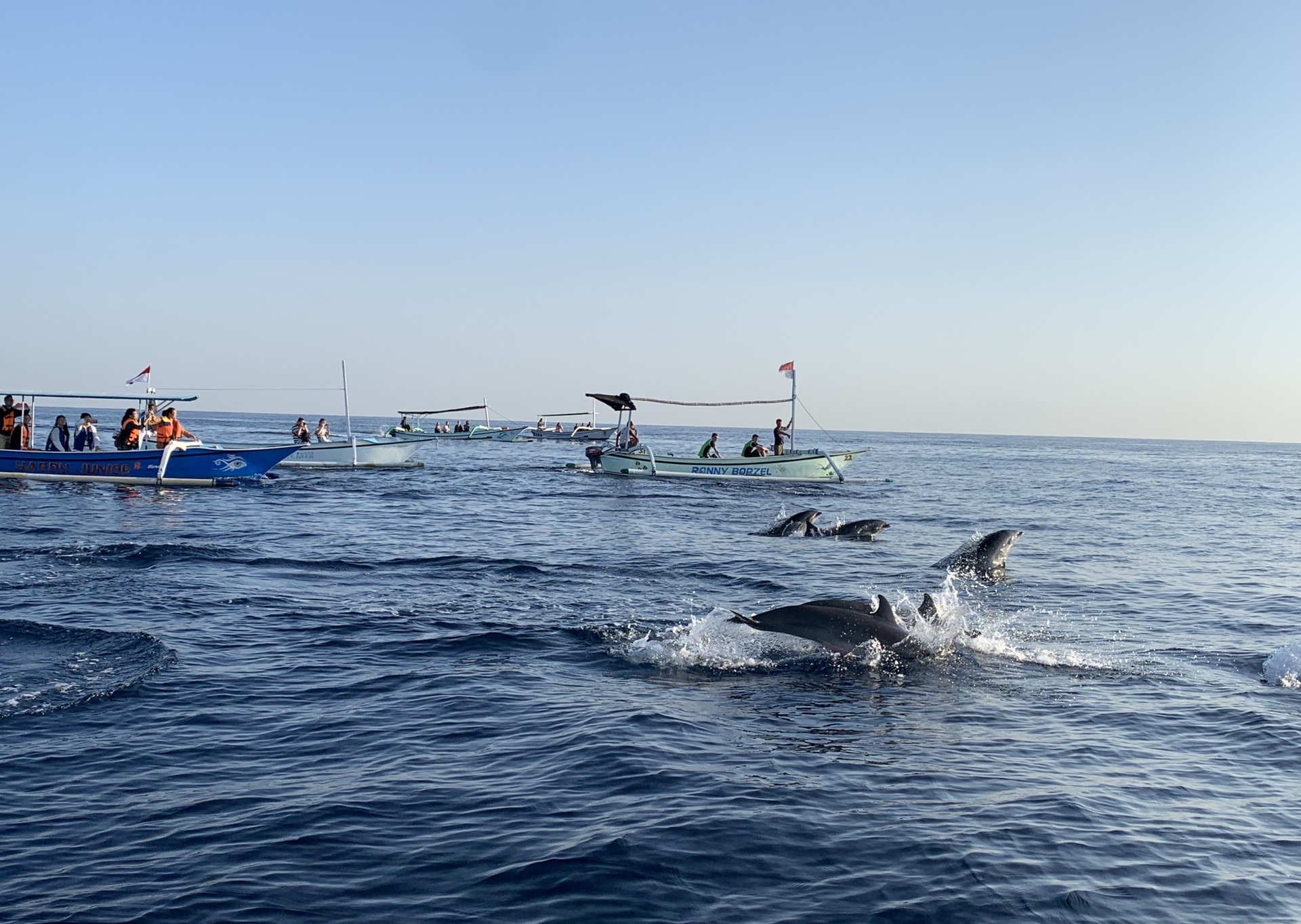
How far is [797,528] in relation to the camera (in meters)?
25.0

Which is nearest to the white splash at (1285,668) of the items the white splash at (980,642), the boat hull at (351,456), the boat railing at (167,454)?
the white splash at (980,642)

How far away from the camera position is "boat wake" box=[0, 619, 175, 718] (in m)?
8.84

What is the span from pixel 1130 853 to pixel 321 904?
15.2 feet

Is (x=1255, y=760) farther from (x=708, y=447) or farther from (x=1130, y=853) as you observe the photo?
(x=708, y=447)

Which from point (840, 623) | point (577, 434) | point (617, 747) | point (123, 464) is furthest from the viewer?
point (577, 434)

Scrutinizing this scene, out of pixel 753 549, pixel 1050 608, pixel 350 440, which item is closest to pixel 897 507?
pixel 753 549

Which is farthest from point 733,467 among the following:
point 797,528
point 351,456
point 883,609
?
point 883,609

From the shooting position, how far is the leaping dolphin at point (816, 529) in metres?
24.8

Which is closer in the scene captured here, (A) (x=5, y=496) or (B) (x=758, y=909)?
(B) (x=758, y=909)

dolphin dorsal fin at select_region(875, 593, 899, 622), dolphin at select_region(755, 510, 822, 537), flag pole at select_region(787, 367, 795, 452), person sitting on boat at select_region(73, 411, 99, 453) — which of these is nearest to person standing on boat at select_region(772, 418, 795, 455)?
flag pole at select_region(787, 367, 795, 452)

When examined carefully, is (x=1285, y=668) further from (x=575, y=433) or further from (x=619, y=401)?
(x=575, y=433)

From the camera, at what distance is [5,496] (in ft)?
91.4

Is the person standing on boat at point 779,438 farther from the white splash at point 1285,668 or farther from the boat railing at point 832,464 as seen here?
the white splash at point 1285,668

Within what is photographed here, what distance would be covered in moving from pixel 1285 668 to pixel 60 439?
34451 millimetres
